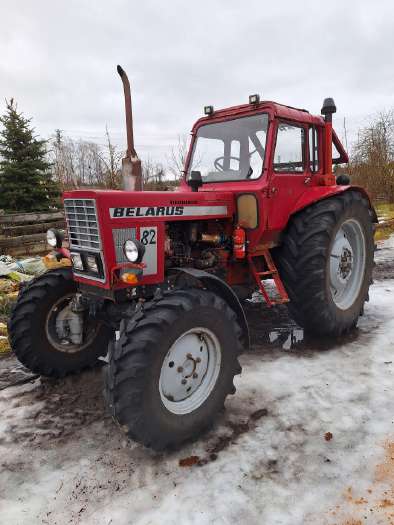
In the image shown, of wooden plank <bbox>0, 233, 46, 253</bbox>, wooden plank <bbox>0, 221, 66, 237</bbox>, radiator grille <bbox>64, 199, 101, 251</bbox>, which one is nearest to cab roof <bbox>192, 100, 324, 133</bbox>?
radiator grille <bbox>64, 199, 101, 251</bbox>

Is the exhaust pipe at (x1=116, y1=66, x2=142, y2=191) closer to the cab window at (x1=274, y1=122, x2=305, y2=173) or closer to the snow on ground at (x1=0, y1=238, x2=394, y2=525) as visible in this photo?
the cab window at (x1=274, y1=122, x2=305, y2=173)

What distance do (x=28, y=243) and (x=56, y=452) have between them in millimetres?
8734

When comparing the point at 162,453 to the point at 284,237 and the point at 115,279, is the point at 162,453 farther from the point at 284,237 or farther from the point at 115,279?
the point at 284,237

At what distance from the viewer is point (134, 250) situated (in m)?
2.90

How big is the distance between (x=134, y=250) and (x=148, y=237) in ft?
1.44

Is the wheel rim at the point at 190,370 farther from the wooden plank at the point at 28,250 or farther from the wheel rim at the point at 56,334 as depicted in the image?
the wooden plank at the point at 28,250

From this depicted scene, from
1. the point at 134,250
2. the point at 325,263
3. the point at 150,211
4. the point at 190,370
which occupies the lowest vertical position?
the point at 190,370

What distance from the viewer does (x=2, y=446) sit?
9.51 ft

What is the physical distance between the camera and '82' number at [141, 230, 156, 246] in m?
3.29

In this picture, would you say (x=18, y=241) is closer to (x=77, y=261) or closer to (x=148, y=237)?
(x=77, y=261)

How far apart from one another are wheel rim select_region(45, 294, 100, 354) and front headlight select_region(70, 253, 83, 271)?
429 mm

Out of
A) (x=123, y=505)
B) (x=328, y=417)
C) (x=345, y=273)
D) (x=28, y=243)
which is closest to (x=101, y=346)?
(x=123, y=505)

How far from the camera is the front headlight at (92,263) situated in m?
3.27

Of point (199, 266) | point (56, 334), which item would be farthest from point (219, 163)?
point (56, 334)
